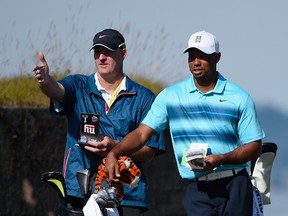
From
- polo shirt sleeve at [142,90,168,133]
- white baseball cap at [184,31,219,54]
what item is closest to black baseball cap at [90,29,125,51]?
polo shirt sleeve at [142,90,168,133]

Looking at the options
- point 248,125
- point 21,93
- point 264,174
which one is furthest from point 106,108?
point 21,93

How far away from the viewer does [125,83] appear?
33.4 feet

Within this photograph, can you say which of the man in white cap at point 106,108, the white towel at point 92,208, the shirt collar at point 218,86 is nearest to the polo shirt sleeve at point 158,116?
the shirt collar at point 218,86

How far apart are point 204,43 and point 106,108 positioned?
39.8 inches

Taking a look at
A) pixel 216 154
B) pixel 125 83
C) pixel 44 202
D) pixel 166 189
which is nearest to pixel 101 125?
pixel 125 83

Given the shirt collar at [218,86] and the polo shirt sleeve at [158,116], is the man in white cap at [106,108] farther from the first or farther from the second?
the shirt collar at [218,86]

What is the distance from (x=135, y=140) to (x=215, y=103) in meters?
0.62

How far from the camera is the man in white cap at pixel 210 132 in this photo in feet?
31.0

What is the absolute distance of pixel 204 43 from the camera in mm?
9531

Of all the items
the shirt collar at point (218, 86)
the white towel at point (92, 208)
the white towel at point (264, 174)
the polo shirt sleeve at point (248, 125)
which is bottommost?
the white towel at point (92, 208)

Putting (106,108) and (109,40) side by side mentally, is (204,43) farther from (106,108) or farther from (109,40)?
(106,108)

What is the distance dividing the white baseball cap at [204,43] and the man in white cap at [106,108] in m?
0.79

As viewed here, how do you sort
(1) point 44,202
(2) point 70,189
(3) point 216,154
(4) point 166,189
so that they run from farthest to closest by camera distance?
(4) point 166,189 → (1) point 44,202 → (2) point 70,189 → (3) point 216,154

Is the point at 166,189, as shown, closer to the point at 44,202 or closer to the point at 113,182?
the point at 44,202
